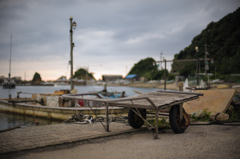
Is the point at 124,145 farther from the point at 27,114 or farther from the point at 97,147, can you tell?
the point at 27,114

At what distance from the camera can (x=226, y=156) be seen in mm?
3510

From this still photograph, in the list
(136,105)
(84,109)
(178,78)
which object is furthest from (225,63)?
(136,105)

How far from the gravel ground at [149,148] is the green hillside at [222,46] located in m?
68.4

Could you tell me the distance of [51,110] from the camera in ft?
47.5

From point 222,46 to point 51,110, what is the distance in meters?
83.9

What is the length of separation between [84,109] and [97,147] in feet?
29.0

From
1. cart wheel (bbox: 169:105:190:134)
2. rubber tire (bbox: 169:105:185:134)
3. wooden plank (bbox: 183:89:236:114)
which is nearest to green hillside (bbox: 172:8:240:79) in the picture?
wooden plank (bbox: 183:89:236:114)

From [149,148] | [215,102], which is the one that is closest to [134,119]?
[149,148]

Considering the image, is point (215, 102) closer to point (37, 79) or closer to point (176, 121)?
point (176, 121)

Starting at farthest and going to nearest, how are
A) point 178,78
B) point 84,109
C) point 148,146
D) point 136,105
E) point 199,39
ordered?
point 199,39 < point 178,78 < point 84,109 < point 136,105 < point 148,146

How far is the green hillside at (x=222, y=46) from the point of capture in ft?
223

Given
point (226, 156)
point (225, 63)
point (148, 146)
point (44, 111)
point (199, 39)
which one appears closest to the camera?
point (226, 156)

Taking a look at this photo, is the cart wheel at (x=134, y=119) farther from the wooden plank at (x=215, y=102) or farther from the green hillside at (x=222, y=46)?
the green hillside at (x=222, y=46)

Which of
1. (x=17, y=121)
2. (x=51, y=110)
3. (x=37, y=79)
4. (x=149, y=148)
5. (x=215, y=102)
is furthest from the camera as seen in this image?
(x=37, y=79)
